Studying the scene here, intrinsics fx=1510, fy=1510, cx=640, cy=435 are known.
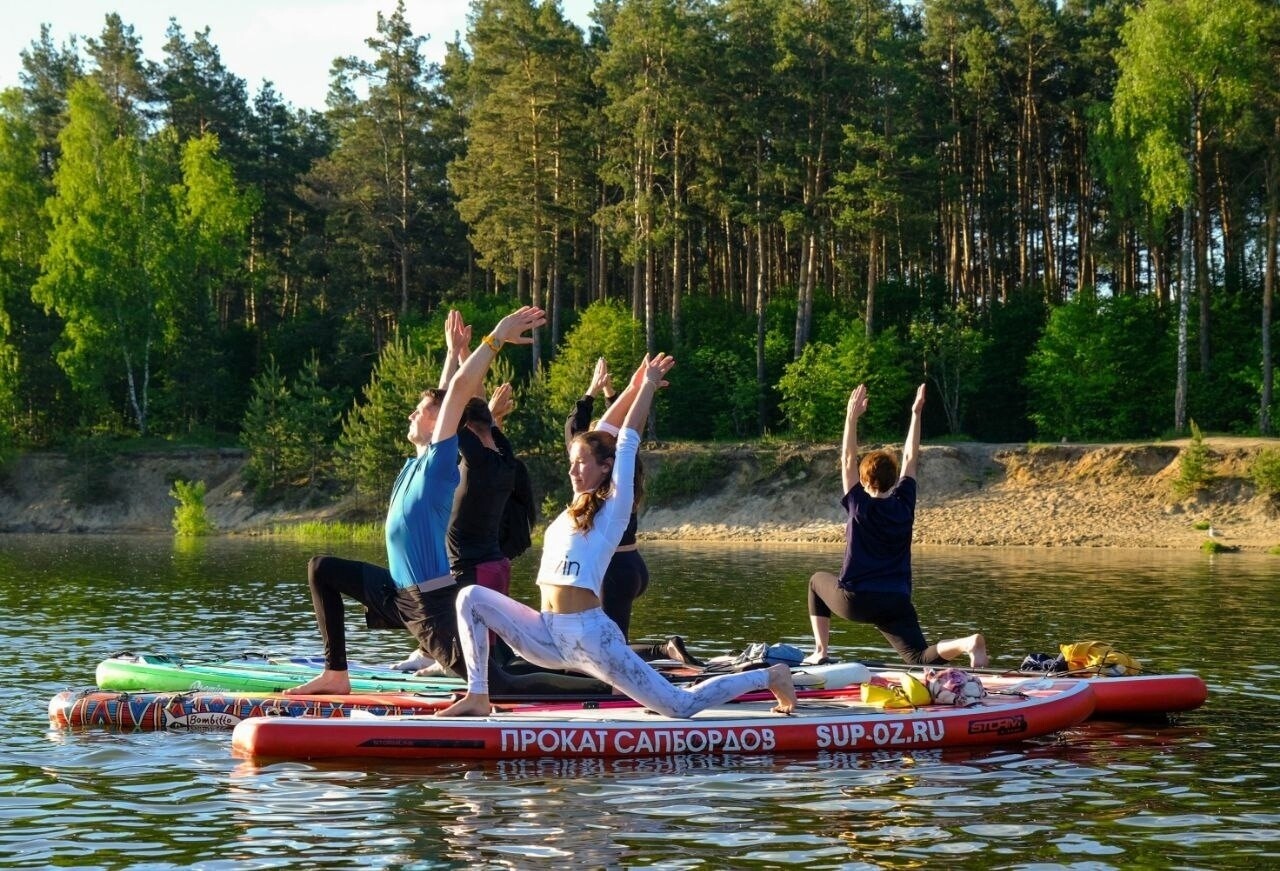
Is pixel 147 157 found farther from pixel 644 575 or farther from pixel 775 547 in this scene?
pixel 644 575

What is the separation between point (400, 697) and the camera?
12977 mm

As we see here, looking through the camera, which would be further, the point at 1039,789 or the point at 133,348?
the point at 133,348

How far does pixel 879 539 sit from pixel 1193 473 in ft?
114

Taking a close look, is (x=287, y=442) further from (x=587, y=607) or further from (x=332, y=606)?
(x=587, y=607)

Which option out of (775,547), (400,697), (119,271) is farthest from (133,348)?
(400,697)

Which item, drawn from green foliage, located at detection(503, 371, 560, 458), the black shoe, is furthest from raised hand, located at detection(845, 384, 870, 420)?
green foliage, located at detection(503, 371, 560, 458)

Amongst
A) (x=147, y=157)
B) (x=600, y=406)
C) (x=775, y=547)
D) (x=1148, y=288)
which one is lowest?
(x=775, y=547)

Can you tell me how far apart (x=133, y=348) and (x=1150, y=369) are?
4390cm

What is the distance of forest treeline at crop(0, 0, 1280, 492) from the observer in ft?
179

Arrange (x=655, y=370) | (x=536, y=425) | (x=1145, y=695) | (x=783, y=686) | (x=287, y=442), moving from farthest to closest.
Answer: (x=287, y=442) → (x=536, y=425) → (x=1145, y=695) → (x=783, y=686) → (x=655, y=370)

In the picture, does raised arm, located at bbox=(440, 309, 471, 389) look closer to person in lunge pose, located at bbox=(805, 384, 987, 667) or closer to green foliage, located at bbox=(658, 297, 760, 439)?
person in lunge pose, located at bbox=(805, 384, 987, 667)

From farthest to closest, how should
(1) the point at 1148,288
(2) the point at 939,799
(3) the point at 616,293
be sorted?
1. (3) the point at 616,293
2. (1) the point at 1148,288
3. (2) the point at 939,799

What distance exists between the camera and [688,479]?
2098 inches

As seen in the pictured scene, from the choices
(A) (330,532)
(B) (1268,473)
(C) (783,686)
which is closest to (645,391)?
(C) (783,686)
